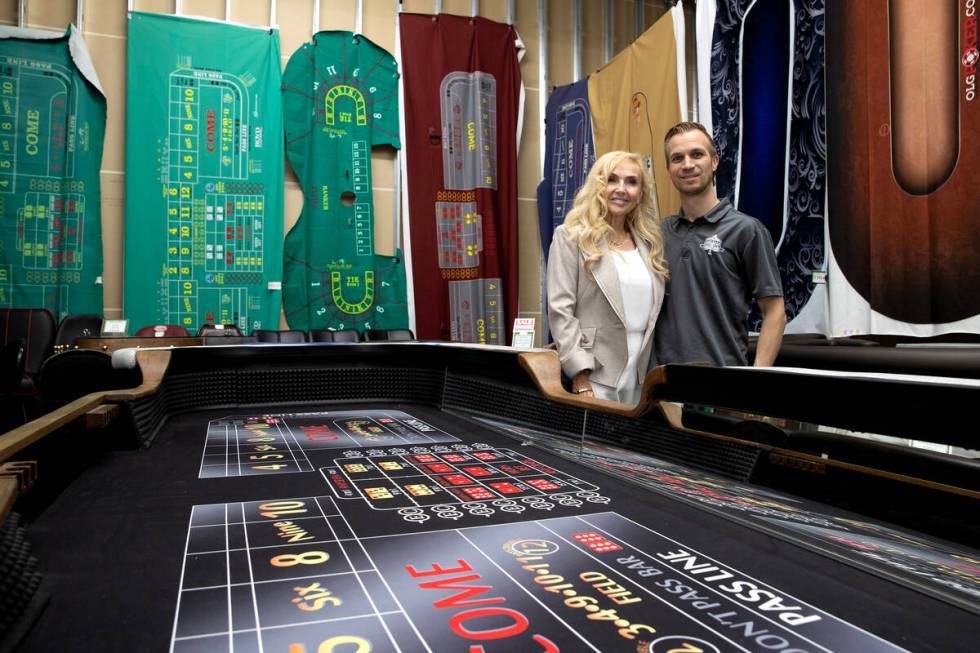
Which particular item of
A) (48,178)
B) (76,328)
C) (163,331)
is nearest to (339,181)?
(163,331)

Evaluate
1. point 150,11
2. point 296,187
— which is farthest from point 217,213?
point 150,11

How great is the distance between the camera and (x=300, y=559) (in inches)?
29.9

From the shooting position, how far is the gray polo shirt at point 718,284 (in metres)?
1.89

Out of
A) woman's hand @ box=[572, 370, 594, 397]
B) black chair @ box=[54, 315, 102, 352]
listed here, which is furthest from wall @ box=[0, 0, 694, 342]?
woman's hand @ box=[572, 370, 594, 397]

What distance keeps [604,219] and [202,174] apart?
3.38 m

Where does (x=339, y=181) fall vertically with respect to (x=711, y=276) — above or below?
above

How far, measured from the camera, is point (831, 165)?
2.81 meters

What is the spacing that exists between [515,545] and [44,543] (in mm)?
590

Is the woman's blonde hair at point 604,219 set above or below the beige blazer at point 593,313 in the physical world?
above

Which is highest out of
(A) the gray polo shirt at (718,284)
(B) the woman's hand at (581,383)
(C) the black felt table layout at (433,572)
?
(A) the gray polo shirt at (718,284)

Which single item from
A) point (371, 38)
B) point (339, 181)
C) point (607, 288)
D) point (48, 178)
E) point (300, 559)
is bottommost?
point (300, 559)

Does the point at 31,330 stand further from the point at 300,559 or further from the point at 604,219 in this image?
the point at 300,559

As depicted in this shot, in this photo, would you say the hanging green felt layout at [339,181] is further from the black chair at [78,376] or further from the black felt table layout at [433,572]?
the black felt table layout at [433,572]

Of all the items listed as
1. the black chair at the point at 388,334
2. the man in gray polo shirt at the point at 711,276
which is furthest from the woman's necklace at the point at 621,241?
the black chair at the point at 388,334
